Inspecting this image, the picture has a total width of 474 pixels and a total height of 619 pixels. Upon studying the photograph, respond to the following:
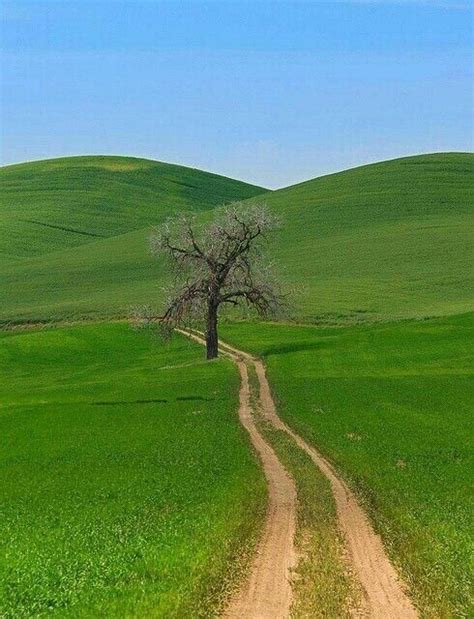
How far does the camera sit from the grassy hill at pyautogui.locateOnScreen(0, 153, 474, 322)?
316 ft

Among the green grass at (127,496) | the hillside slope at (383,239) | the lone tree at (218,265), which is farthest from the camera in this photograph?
the hillside slope at (383,239)

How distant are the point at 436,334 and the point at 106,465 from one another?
43133 millimetres

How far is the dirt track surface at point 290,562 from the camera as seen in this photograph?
15.6 metres

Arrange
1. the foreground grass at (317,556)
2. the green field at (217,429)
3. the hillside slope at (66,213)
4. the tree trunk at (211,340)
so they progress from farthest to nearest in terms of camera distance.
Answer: the hillside slope at (66,213) → the tree trunk at (211,340) → the green field at (217,429) → the foreground grass at (317,556)

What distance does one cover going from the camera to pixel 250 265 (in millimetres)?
70625

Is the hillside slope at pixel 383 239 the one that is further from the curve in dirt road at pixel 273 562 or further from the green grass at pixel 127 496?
the curve in dirt road at pixel 273 562

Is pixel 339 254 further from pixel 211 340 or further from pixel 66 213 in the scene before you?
pixel 66 213

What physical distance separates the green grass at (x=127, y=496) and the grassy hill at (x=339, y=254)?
1178 inches

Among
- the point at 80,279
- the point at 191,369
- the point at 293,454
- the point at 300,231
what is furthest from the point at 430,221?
the point at 293,454

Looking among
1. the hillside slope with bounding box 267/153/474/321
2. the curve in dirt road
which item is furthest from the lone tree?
the curve in dirt road

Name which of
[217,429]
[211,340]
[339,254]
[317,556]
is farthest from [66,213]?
[317,556]

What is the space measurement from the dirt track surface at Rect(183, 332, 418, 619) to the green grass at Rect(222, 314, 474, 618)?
1.32 feet

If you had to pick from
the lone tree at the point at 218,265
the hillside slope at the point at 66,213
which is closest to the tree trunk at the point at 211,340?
the lone tree at the point at 218,265

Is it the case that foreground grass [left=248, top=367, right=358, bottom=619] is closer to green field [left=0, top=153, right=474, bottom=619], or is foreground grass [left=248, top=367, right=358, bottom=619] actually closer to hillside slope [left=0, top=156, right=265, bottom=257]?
green field [left=0, top=153, right=474, bottom=619]
